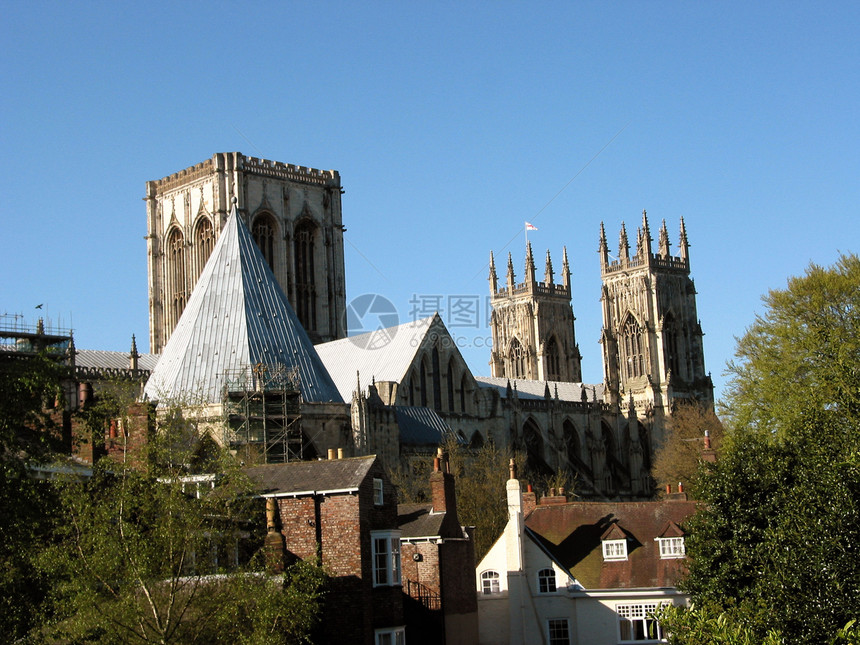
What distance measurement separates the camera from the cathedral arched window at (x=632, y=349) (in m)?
103

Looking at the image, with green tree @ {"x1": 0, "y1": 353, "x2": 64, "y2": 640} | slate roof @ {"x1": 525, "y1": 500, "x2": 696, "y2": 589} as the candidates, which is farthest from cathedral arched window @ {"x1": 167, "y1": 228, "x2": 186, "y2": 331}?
green tree @ {"x1": 0, "y1": 353, "x2": 64, "y2": 640}

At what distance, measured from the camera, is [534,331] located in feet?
368

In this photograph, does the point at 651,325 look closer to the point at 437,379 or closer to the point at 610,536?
the point at 437,379

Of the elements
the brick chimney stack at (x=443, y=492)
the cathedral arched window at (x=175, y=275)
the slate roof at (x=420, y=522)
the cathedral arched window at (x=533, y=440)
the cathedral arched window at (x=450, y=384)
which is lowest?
the slate roof at (x=420, y=522)

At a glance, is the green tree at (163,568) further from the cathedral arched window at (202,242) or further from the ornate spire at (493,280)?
the ornate spire at (493,280)

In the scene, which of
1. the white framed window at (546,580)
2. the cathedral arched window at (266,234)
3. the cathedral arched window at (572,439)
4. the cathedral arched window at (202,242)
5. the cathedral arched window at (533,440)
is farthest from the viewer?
the cathedral arched window at (572,439)

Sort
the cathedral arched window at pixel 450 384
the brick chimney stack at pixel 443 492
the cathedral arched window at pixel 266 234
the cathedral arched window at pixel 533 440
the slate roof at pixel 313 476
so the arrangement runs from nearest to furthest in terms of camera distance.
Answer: the slate roof at pixel 313 476, the brick chimney stack at pixel 443 492, the cathedral arched window at pixel 450 384, the cathedral arched window at pixel 533 440, the cathedral arched window at pixel 266 234

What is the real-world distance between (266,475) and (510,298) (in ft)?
291

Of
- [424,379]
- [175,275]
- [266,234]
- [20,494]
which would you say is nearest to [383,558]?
[20,494]

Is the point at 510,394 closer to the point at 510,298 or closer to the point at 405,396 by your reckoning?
the point at 405,396

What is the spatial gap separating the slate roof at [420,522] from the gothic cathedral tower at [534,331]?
7732cm

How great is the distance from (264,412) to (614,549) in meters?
15.0

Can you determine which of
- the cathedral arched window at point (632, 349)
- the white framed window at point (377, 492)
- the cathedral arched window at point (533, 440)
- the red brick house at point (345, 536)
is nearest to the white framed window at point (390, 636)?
the red brick house at point (345, 536)

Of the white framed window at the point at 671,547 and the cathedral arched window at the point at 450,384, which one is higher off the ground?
the cathedral arched window at the point at 450,384
